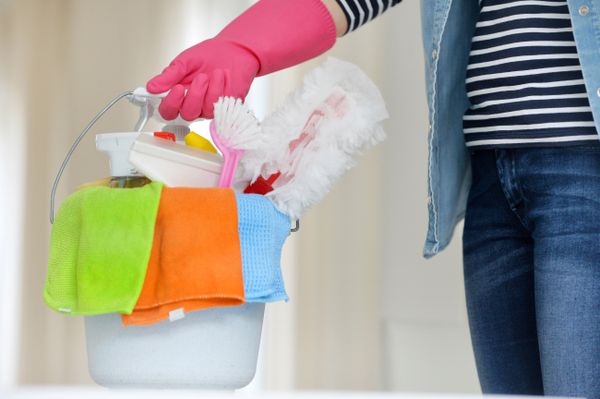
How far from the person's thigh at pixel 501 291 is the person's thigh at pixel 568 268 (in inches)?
2.3

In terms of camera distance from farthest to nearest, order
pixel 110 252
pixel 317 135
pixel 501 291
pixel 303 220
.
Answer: pixel 303 220 → pixel 501 291 → pixel 317 135 → pixel 110 252

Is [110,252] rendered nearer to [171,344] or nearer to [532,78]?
[171,344]

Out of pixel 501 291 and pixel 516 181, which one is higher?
pixel 516 181

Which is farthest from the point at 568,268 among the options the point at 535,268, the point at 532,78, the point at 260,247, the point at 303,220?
the point at 303,220

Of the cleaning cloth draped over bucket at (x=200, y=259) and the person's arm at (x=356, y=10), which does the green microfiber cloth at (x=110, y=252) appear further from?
the person's arm at (x=356, y=10)

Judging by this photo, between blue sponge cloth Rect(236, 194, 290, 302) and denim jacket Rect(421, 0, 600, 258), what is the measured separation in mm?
292

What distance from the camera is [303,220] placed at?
2.06 meters

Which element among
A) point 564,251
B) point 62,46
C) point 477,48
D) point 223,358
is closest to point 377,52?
point 62,46

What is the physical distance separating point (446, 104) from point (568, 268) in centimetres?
25

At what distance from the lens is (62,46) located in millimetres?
2268

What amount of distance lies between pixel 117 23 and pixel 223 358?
5.79ft

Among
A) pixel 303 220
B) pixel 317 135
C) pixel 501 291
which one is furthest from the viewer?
pixel 303 220

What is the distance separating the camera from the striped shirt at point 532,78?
0.74 meters

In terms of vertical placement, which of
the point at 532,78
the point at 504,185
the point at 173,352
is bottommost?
the point at 173,352
